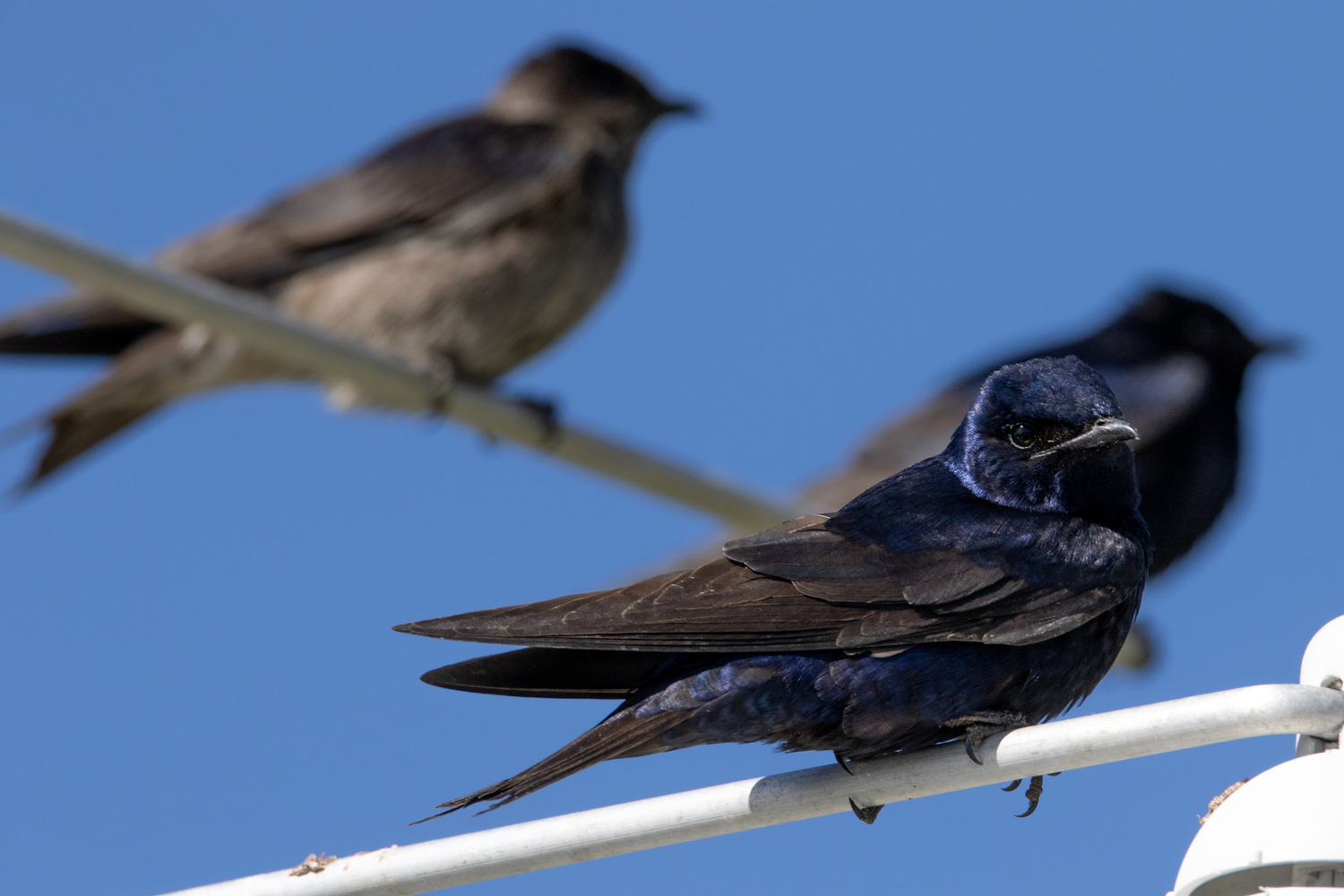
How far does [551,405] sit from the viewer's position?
6113 millimetres

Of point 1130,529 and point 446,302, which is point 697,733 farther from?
point 446,302

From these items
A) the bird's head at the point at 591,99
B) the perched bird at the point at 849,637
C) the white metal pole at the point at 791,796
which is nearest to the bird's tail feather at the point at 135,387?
the bird's head at the point at 591,99

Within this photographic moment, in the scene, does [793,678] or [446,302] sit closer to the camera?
[793,678]

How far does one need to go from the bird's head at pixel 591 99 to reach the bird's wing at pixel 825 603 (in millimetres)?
5503

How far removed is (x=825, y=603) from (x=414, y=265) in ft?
15.5

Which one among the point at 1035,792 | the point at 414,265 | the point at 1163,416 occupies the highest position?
the point at 414,265

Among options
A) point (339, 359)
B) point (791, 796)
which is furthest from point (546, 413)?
point (791, 796)

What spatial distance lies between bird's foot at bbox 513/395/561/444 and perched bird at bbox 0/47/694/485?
0.52 metres

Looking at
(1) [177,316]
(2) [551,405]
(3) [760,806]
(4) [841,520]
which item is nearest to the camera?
(3) [760,806]

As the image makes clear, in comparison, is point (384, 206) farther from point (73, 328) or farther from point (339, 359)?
point (339, 359)

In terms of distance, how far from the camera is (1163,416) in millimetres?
6371

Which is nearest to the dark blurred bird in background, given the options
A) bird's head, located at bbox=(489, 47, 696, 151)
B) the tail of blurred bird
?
bird's head, located at bbox=(489, 47, 696, 151)

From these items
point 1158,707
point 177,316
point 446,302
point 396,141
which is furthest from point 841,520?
point 396,141

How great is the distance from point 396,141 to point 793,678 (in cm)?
549
